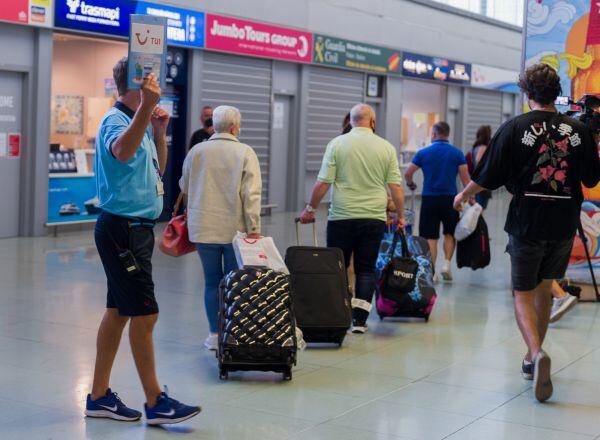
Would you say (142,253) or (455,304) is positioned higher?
(142,253)

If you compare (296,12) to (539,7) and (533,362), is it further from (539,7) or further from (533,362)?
(533,362)

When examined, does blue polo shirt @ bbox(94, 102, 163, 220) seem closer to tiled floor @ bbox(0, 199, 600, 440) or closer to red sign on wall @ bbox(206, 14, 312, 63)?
tiled floor @ bbox(0, 199, 600, 440)

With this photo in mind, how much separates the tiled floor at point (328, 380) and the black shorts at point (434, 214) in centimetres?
119

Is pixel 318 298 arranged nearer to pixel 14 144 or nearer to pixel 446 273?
pixel 446 273

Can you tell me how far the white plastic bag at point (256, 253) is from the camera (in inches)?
239

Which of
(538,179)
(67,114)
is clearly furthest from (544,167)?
(67,114)

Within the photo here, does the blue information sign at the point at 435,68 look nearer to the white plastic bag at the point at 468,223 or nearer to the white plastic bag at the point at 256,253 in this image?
the white plastic bag at the point at 468,223

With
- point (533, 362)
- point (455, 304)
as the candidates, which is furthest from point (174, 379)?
point (455, 304)

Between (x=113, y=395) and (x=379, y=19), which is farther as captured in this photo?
(x=379, y=19)

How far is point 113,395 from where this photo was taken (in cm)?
500

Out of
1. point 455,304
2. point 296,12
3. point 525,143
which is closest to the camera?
point 525,143

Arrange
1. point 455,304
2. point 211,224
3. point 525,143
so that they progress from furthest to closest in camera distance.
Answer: point 455,304 → point 211,224 → point 525,143

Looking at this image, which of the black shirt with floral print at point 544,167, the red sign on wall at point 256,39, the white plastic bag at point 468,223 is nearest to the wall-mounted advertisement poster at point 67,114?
the red sign on wall at point 256,39

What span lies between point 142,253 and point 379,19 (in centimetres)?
1600
